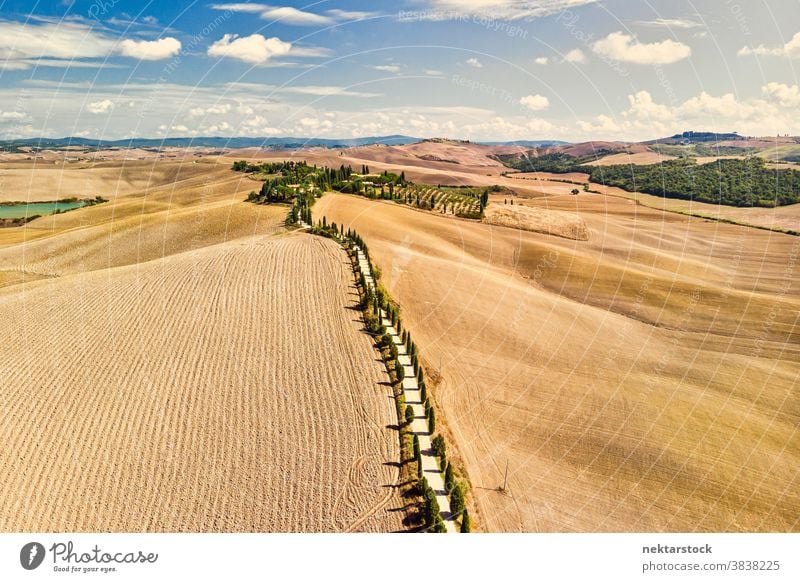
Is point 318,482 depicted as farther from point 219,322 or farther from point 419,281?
point 419,281

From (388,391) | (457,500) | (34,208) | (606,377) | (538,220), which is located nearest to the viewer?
(457,500)

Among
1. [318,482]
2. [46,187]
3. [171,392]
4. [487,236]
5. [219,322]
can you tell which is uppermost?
[46,187]

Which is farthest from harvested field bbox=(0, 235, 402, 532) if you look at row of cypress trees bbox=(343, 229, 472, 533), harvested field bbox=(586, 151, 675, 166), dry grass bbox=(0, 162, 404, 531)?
harvested field bbox=(586, 151, 675, 166)

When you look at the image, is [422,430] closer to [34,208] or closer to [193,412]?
[193,412]

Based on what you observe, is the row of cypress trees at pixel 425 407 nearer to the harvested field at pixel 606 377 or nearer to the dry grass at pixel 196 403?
the dry grass at pixel 196 403

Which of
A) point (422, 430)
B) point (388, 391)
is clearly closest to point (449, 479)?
point (422, 430)

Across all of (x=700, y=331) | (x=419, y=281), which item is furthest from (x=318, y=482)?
(x=700, y=331)
